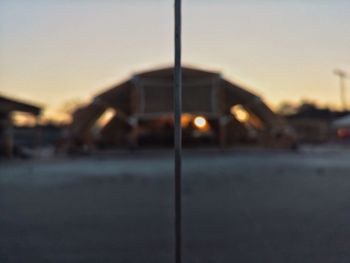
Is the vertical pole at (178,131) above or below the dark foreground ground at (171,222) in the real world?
above

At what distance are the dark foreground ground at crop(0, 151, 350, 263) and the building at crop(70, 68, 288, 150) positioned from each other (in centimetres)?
2259

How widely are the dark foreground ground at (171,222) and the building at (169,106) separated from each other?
74.1ft

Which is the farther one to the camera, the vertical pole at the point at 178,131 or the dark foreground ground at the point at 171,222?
the dark foreground ground at the point at 171,222

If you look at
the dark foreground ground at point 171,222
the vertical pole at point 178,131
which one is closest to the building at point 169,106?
the dark foreground ground at point 171,222

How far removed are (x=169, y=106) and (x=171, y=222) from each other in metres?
27.8

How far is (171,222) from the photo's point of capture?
7008 millimetres

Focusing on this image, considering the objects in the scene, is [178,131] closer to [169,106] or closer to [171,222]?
[171,222]

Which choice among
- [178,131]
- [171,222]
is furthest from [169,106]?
[178,131]

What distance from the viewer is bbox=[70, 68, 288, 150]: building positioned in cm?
3456

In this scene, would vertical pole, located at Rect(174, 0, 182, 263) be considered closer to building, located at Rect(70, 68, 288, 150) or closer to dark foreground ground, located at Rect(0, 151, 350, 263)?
dark foreground ground, located at Rect(0, 151, 350, 263)

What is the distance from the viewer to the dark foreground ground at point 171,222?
5125mm

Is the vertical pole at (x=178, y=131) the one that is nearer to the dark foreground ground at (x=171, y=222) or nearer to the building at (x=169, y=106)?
the dark foreground ground at (x=171, y=222)

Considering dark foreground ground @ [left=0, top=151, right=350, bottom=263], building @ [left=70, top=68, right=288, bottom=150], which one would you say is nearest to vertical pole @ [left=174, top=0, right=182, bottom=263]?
dark foreground ground @ [left=0, top=151, right=350, bottom=263]

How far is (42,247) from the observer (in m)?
5.46
